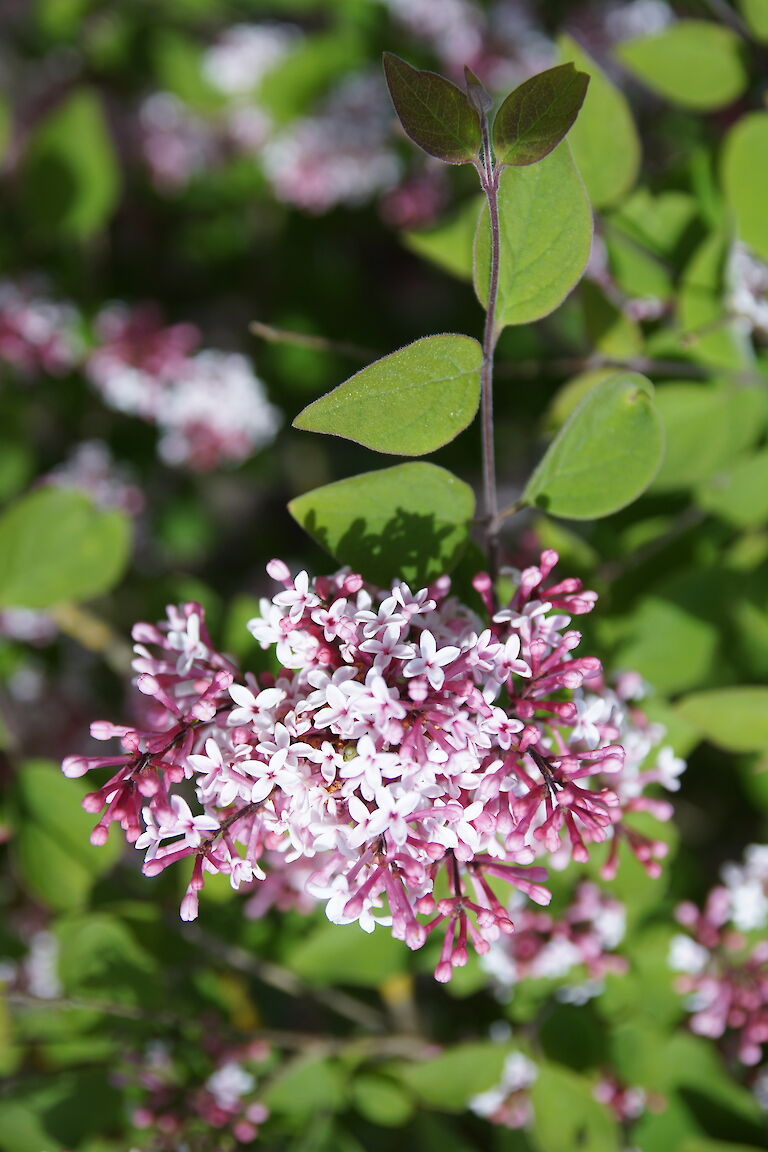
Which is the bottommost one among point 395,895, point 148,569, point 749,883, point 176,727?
point 148,569

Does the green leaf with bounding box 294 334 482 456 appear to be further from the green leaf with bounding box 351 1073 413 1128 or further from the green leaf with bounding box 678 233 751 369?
the green leaf with bounding box 351 1073 413 1128

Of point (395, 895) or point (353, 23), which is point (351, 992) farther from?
point (353, 23)

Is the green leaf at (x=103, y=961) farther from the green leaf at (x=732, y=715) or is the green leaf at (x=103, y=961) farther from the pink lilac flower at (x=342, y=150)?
the pink lilac flower at (x=342, y=150)

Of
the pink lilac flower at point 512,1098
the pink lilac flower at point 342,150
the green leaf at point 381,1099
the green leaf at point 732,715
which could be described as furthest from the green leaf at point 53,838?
the pink lilac flower at point 342,150

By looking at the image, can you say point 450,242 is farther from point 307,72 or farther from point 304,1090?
point 304,1090

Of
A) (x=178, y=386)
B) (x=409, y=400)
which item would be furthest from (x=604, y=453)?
(x=178, y=386)

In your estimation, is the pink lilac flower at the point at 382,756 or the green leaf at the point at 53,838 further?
the green leaf at the point at 53,838

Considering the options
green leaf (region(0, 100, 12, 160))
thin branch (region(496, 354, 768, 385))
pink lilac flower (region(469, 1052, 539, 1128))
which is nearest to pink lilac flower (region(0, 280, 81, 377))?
green leaf (region(0, 100, 12, 160))

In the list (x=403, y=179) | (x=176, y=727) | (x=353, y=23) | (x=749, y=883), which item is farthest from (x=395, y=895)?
(x=353, y=23)
